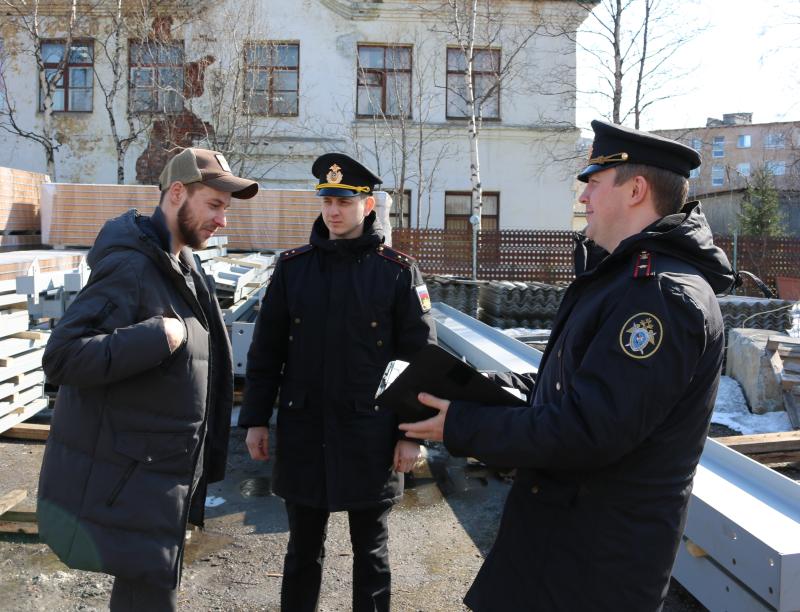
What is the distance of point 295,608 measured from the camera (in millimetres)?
2895

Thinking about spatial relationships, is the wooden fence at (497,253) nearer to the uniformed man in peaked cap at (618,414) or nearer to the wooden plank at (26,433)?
the wooden plank at (26,433)

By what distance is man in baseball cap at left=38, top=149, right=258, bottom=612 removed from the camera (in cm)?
212

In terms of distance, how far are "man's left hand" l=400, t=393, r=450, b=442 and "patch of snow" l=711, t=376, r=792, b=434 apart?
535 centimetres

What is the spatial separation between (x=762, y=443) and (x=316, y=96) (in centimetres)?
1796

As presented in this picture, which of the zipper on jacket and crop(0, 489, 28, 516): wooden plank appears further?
crop(0, 489, 28, 516): wooden plank

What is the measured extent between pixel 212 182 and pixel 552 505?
1555mm

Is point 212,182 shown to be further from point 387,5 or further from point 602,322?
point 387,5

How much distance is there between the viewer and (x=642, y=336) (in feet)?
5.01

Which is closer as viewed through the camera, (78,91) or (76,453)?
(76,453)

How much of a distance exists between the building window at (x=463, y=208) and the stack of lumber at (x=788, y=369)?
14.5 meters

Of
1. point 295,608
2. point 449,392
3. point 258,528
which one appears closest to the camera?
point 449,392

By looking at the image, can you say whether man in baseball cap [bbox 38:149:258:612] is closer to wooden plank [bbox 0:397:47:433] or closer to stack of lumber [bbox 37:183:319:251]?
wooden plank [bbox 0:397:47:433]

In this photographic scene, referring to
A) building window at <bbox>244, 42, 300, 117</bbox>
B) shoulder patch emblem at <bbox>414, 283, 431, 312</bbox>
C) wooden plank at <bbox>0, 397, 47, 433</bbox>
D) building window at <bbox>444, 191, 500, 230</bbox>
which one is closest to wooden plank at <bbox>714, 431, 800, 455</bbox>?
shoulder patch emblem at <bbox>414, 283, 431, 312</bbox>

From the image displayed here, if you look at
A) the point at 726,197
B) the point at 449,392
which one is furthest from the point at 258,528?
the point at 726,197
